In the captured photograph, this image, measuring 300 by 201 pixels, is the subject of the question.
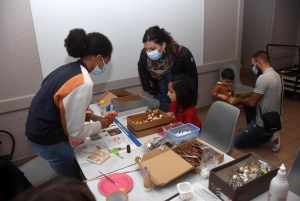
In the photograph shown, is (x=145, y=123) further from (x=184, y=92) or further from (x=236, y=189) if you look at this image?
(x=236, y=189)

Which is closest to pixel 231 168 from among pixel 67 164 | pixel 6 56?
pixel 67 164

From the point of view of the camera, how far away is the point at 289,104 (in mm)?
4379

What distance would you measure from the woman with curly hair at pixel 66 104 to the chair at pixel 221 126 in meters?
1.03

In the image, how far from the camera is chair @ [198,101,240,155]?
73.9 inches

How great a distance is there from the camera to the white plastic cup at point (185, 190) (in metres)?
1.11

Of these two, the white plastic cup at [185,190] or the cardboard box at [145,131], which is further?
the cardboard box at [145,131]

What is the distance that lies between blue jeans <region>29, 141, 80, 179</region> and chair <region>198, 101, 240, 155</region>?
1.18 m

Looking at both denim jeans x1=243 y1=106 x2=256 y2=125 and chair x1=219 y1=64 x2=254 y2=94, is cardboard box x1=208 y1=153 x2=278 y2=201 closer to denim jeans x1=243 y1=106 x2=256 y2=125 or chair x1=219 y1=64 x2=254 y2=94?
denim jeans x1=243 y1=106 x2=256 y2=125

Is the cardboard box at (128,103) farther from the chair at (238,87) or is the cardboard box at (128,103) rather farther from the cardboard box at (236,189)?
the chair at (238,87)

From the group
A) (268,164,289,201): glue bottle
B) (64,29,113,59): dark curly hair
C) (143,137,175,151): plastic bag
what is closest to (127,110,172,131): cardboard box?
(143,137,175,151): plastic bag

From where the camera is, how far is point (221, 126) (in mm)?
1979

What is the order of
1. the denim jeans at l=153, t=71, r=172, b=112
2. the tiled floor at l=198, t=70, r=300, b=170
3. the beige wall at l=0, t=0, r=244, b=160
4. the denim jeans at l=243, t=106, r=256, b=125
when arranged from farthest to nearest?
the denim jeans at l=243, t=106, r=256, b=125 < the tiled floor at l=198, t=70, r=300, b=170 < the denim jeans at l=153, t=71, r=172, b=112 < the beige wall at l=0, t=0, r=244, b=160

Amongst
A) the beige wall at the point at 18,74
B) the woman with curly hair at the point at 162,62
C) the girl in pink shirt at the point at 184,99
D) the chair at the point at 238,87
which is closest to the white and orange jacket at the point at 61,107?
the girl in pink shirt at the point at 184,99

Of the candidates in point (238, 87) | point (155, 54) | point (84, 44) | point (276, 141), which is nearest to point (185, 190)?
point (84, 44)
